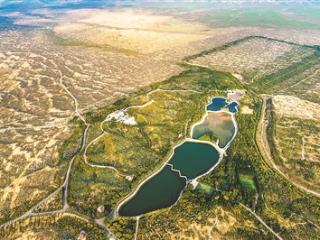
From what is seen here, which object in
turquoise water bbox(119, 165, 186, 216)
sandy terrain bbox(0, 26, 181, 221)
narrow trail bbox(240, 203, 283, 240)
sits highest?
narrow trail bbox(240, 203, 283, 240)

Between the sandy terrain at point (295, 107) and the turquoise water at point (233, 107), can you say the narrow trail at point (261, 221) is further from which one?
the sandy terrain at point (295, 107)

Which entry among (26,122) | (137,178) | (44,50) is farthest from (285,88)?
(44,50)

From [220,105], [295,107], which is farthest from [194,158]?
[295,107]

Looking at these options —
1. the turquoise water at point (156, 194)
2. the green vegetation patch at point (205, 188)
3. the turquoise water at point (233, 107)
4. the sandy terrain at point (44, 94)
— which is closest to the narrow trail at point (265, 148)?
the turquoise water at point (233, 107)

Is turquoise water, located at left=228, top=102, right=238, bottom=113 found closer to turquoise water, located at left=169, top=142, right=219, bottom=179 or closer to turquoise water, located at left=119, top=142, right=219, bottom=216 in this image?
turquoise water, located at left=169, top=142, right=219, bottom=179

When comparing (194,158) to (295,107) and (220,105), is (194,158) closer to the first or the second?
(220,105)

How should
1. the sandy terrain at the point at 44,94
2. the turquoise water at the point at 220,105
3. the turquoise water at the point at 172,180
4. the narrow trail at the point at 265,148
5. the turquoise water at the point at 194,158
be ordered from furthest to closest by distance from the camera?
1. the turquoise water at the point at 220,105
2. the turquoise water at the point at 194,158
3. the sandy terrain at the point at 44,94
4. the narrow trail at the point at 265,148
5. the turquoise water at the point at 172,180

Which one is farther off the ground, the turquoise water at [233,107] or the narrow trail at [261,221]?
the narrow trail at [261,221]

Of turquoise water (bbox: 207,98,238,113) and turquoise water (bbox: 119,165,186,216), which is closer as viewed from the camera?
turquoise water (bbox: 119,165,186,216)

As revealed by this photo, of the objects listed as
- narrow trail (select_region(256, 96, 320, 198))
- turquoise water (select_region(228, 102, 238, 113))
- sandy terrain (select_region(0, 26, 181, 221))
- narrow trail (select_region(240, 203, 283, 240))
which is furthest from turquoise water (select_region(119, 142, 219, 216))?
turquoise water (select_region(228, 102, 238, 113))

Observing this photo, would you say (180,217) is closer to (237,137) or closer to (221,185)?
(221,185)
